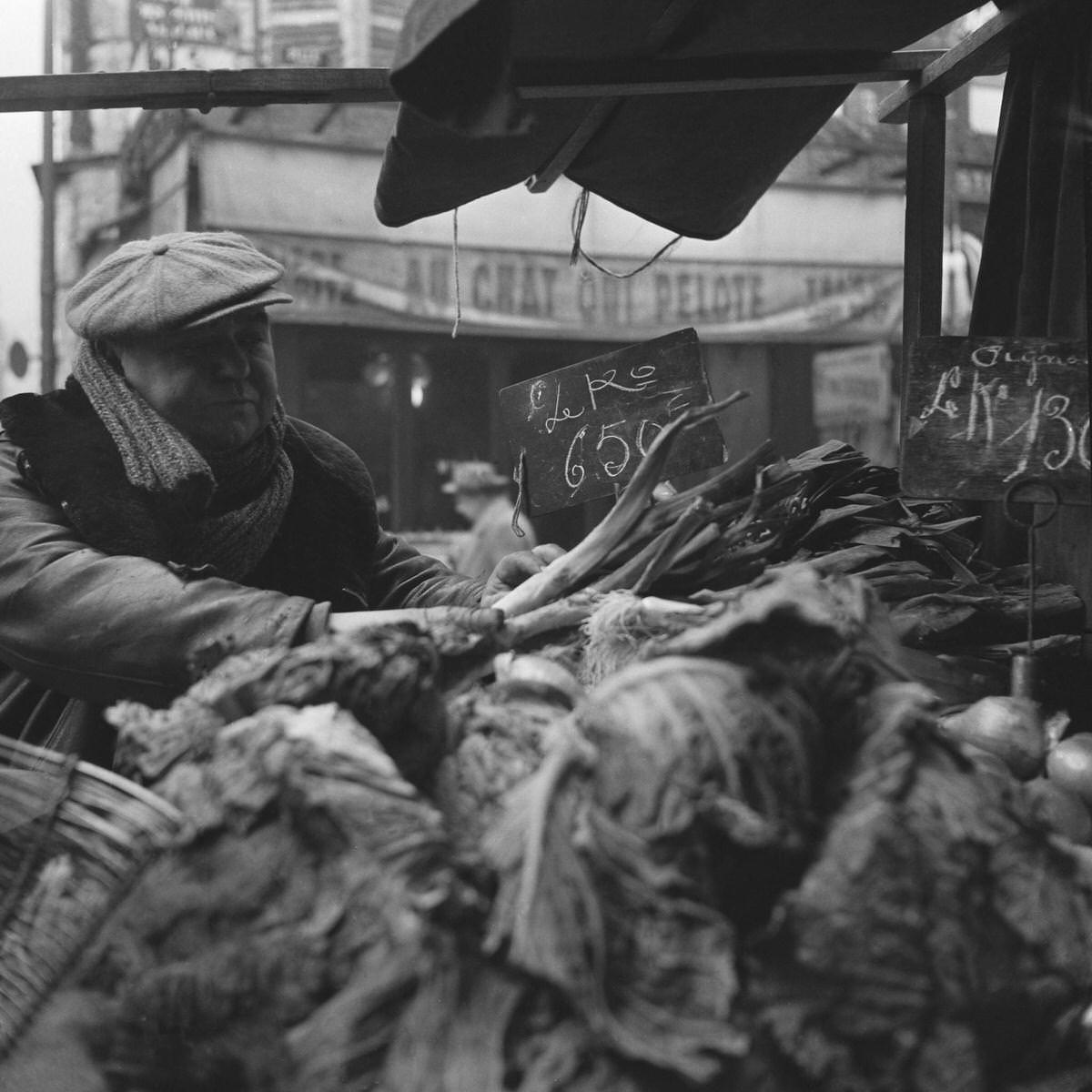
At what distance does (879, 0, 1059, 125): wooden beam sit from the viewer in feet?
9.32

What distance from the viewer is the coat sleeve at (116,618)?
6.77 feet

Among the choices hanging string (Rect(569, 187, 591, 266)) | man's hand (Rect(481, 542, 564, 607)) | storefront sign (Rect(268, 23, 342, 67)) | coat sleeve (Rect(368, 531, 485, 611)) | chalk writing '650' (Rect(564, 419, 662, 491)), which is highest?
storefront sign (Rect(268, 23, 342, 67))

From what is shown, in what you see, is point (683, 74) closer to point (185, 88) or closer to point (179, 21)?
point (185, 88)

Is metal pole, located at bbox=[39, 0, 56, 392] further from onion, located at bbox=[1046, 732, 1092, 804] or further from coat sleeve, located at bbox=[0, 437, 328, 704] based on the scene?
onion, located at bbox=[1046, 732, 1092, 804]

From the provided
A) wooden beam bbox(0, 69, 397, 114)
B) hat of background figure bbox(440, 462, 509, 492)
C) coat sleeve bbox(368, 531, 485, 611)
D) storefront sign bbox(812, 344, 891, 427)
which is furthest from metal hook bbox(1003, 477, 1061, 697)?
storefront sign bbox(812, 344, 891, 427)

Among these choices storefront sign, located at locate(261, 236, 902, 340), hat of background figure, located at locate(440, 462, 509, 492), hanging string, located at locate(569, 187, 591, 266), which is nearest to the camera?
hanging string, located at locate(569, 187, 591, 266)

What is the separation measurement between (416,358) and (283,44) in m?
4.26

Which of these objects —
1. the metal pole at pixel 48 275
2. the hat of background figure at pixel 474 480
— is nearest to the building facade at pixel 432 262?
the hat of background figure at pixel 474 480

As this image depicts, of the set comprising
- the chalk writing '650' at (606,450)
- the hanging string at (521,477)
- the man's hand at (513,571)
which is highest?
the chalk writing '650' at (606,450)

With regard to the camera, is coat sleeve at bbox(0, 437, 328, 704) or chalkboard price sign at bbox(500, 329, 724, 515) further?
chalkboard price sign at bbox(500, 329, 724, 515)

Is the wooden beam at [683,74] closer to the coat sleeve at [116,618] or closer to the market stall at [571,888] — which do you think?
the coat sleeve at [116,618]

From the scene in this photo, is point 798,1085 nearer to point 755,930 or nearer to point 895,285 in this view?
point 755,930

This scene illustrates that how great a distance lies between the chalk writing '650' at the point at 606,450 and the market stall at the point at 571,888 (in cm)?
134

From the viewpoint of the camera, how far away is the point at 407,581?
321 centimetres
